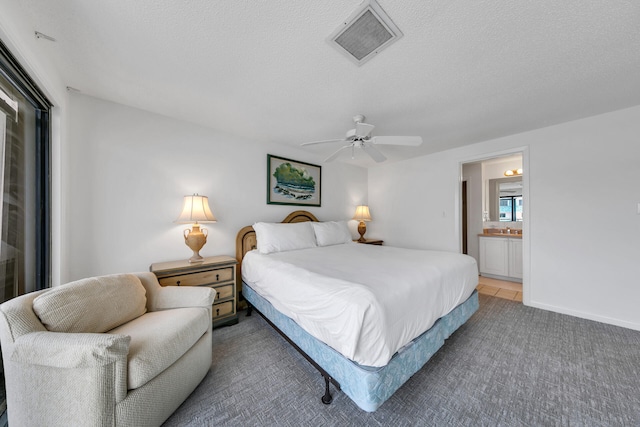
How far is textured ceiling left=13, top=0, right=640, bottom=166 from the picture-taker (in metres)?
1.24

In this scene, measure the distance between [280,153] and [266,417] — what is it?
3135mm

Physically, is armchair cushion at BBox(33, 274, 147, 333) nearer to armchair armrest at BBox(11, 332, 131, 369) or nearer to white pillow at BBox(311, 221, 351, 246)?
armchair armrest at BBox(11, 332, 131, 369)

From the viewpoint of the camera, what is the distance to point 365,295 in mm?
1291

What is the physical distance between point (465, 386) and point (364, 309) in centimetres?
109

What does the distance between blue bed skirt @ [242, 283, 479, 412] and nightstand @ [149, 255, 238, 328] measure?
73 centimetres

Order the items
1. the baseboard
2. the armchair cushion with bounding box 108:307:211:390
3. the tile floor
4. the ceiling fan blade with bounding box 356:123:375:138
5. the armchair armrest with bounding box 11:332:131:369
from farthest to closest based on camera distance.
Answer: the tile floor → the baseboard → the ceiling fan blade with bounding box 356:123:375:138 → the armchair cushion with bounding box 108:307:211:390 → the armchair armrest with bounding box 11:332:131:369

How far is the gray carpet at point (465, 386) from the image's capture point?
1.32 metres

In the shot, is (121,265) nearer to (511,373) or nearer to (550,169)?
(511,373)

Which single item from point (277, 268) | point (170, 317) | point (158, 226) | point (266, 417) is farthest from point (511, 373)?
point (158, 226)

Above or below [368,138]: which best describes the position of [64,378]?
below

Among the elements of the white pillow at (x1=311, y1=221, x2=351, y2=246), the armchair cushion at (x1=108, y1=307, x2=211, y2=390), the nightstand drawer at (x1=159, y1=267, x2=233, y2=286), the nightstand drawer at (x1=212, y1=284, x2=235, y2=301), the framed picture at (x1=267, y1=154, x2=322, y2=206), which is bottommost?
the nightstand drawer at (x1=212, y1=284, x2=235, y2=301)

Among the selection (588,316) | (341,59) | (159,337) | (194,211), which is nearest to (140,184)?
(194,211)

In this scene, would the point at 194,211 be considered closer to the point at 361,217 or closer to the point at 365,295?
the point at 365,295

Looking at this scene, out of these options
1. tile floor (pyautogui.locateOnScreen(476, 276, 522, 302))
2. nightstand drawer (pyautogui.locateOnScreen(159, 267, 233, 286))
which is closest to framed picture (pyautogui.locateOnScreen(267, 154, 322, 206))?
nightstand drawer (pyautogui.locateOnScreen(159, 267, 233, 286))
